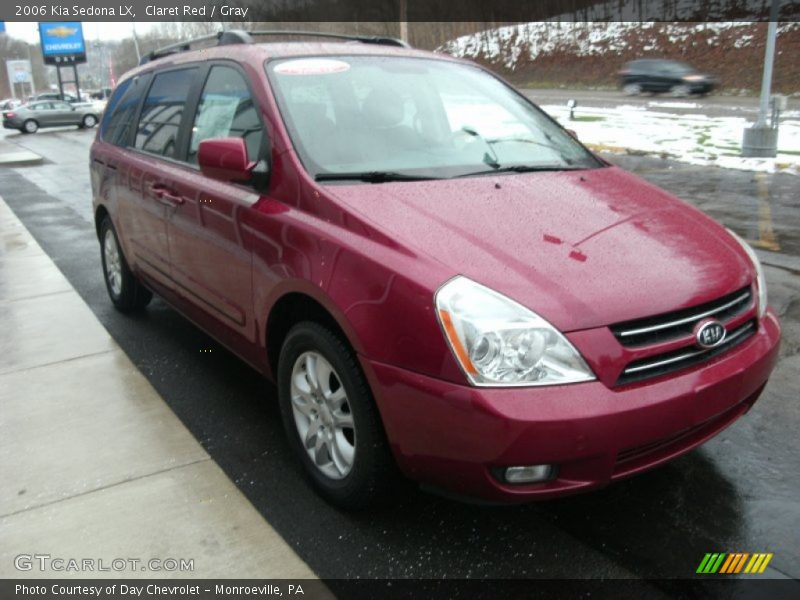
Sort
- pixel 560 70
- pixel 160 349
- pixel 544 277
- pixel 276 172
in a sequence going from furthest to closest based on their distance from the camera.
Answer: pixel 560 70, pixel 160 349, pixel 276 172, pixel 544 277

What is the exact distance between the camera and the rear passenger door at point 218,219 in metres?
3.26

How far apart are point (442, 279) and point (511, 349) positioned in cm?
32

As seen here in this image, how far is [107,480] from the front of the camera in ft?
10.3

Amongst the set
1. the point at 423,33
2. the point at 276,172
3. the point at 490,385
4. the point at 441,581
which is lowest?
the point at 441,581

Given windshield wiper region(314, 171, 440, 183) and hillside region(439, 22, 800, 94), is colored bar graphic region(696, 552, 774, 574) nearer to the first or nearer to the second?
windshield wiper region(314, 171, 440, 183)

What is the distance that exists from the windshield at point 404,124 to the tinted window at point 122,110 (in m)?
1.91

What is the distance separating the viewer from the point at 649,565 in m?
2.49

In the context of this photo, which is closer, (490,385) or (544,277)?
(490,385)

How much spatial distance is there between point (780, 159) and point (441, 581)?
1173cm

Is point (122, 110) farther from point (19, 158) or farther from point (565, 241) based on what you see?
point (19, 158)

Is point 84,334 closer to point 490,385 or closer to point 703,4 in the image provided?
point 490,385

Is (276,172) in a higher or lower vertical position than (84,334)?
higher

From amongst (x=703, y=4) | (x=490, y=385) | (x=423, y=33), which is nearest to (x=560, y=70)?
(x=703, y=4)

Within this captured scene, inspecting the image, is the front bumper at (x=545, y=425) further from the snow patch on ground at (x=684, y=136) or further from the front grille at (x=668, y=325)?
the snow patch on ground at (x=684, y=136)
